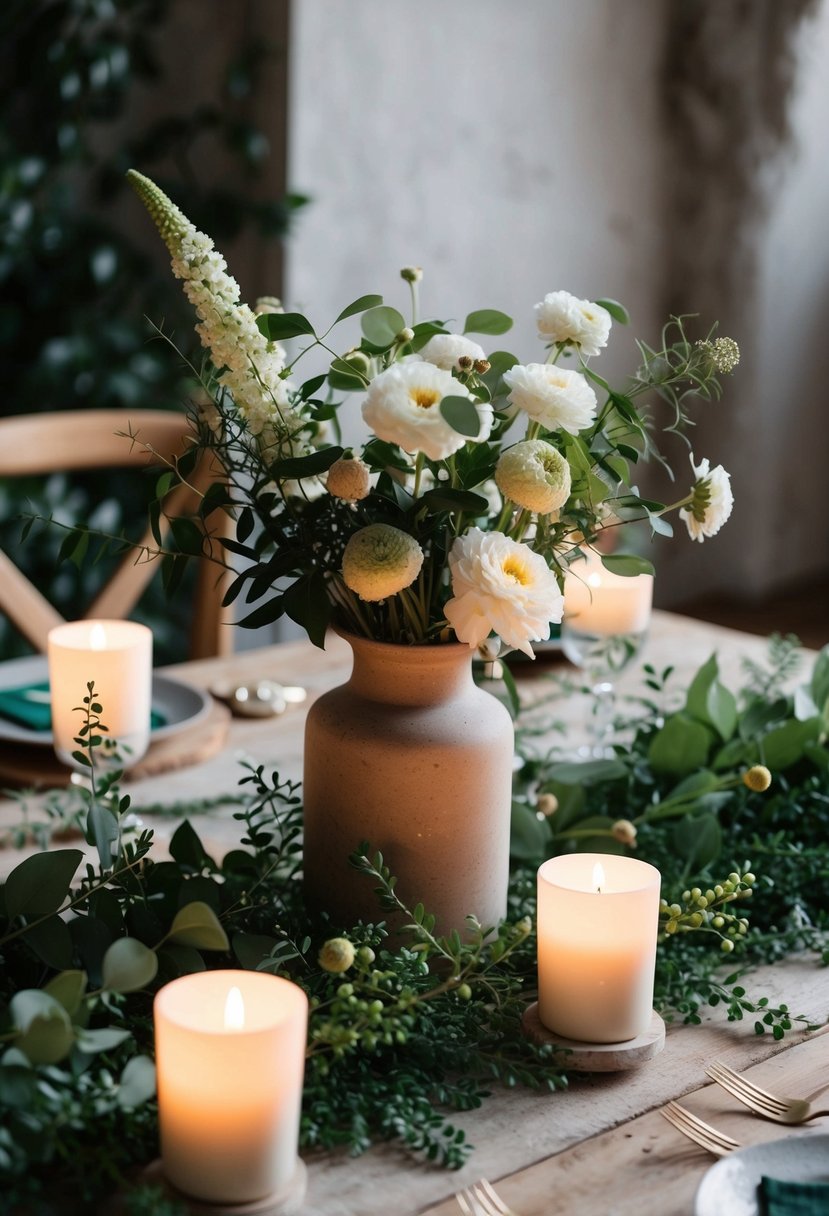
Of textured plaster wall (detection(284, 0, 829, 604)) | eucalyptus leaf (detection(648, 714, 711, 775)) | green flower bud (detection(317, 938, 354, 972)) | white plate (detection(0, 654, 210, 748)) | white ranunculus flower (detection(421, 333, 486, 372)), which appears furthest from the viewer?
textured plaster wall (detection(284, 0, 829, 604))

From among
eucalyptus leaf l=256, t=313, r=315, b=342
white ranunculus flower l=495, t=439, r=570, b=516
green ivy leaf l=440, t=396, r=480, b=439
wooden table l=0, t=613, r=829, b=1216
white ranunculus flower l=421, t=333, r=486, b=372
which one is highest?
eucalyptus leaf l=256, t=313, r=315, b=342

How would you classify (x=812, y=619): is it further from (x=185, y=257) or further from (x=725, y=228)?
(x=185, y=257)

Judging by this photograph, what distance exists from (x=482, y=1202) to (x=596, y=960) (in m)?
0.16

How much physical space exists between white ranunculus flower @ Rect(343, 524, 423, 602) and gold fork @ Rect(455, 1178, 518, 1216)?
0.32 metres

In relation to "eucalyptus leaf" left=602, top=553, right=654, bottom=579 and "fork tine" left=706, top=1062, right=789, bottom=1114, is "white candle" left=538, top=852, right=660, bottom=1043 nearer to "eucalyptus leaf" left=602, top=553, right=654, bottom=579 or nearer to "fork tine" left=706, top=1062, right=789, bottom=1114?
"fork tine" left=706, top=1062, right=789, bottom=1114

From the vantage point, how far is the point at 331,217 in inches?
130

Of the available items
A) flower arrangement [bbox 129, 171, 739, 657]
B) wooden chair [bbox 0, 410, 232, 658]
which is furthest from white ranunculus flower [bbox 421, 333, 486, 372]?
wooden chair [bbox 0, 410, 232, 658]

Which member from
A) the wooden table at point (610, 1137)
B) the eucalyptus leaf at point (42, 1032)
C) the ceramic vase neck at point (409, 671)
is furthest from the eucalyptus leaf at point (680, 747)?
the eucalyptus leaf at point (42, 1032)

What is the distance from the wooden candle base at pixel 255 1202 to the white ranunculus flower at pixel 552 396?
17.2 inches

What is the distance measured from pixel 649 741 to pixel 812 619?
10.4ft

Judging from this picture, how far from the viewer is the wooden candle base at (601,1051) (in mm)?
817

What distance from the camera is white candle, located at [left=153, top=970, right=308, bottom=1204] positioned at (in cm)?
63

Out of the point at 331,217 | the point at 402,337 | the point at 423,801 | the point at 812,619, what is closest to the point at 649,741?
the point at 423,801

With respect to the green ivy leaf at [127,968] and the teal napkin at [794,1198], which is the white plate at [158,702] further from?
the teal napkin at [794,1198]
